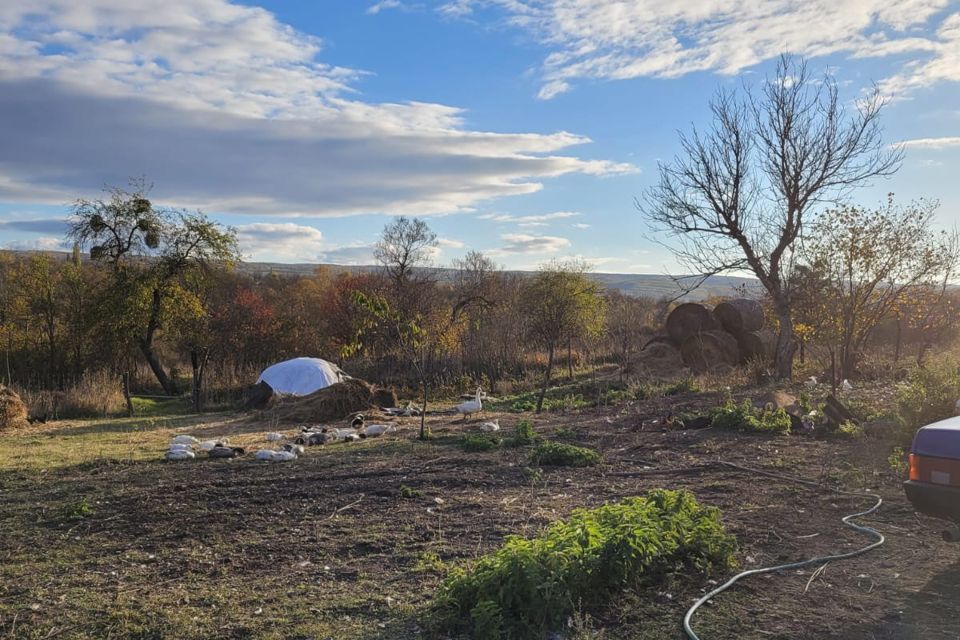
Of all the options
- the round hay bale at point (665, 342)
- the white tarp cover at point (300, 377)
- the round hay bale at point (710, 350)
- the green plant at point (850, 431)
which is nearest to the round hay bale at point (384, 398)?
the white tarp cover at point (300, 377)

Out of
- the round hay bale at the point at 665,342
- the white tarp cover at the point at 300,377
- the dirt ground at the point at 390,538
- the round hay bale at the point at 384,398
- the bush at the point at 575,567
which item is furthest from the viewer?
the round hay bale at the point at 665,342

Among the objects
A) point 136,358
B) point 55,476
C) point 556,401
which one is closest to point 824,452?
point 556,401

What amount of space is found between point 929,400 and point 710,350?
1179 centimetres

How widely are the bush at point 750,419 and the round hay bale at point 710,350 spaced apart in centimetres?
959

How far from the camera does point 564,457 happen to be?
7.46 m

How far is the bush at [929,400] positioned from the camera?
23.7ft

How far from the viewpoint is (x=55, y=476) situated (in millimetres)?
7797

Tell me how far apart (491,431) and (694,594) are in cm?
643

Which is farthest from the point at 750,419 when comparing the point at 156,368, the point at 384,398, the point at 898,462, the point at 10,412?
the point at 156,368

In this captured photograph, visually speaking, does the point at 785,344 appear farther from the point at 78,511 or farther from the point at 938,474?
the point at 78,511

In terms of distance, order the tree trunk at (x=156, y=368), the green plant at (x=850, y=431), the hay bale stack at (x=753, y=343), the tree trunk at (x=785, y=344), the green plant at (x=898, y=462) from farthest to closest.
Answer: the tree trunk at (x=156, y=368)
the hay bale stack at (x=753, y=343)
the tree trunk at (x=785, y=344)
the green plant at (x=850, y=431)
the green plant at (x=898, y=462)

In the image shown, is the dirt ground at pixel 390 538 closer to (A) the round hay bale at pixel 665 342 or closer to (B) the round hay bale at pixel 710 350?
(B) the round hay bale at pixel 710 350

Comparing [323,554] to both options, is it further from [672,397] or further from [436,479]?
[672,397]

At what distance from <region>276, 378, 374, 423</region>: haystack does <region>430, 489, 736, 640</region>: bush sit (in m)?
10.3
